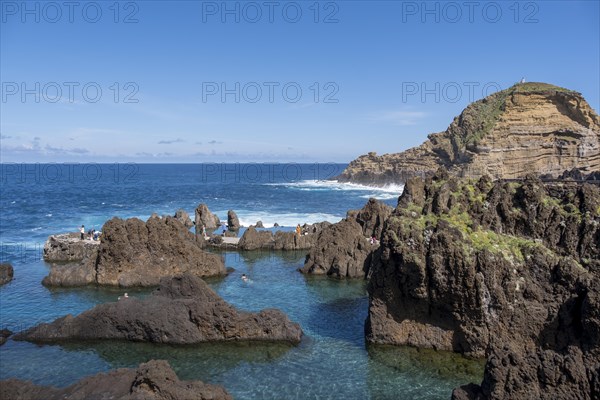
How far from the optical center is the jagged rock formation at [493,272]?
79.7 ft

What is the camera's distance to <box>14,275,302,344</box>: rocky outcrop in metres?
28.7

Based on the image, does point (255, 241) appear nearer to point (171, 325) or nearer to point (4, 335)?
point (171, 325)

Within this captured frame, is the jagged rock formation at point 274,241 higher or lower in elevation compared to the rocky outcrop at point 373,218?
lower

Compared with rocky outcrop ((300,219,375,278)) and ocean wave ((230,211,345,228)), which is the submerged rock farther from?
ocean wave ((230,211,345,228))

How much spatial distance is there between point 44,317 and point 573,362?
33.0 meters

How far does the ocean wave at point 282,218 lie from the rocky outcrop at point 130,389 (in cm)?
6239

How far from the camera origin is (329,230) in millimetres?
48656

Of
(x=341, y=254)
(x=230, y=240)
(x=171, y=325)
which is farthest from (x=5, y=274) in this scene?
(x=341, y=254)

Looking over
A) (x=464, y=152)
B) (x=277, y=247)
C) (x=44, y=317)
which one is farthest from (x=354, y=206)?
(x=44, y=317)

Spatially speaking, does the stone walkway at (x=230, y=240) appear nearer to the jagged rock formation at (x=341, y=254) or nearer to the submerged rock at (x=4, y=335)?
the jagged rock formation at (x=341, y=254)

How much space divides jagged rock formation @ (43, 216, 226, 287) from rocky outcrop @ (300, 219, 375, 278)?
30.9 feet

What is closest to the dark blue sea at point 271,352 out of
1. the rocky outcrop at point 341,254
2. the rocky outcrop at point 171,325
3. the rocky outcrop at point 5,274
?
the rocky outcrop at point 171,325

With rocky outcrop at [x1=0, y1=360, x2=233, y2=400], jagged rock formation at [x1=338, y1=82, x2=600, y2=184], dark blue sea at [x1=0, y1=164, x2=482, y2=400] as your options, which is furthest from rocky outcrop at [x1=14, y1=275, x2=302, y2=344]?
jagged rock formation at [x1=338, y1=82, x2=600, y2=184]

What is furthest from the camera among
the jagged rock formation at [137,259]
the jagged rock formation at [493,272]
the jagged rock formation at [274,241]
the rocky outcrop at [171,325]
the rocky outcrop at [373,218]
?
the rocky outcrop at [373,218]
